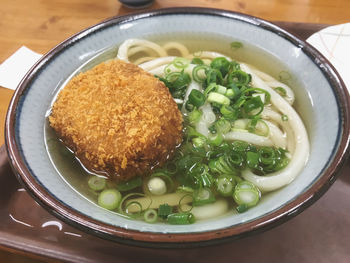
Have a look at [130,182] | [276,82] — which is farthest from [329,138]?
[130,182]

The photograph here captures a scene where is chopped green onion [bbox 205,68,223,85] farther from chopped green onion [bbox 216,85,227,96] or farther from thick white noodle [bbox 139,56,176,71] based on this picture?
thick white noodle [bbox 139,56,176,71]

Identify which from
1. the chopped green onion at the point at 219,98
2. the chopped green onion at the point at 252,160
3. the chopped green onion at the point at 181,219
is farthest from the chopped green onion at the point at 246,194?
the chopped green onion at the point at 219,98

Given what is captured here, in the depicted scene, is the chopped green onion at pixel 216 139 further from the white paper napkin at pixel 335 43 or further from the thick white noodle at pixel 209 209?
the white paper napkin at pixel 335 43

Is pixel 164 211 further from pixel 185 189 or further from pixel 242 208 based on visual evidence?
pixel 242 208

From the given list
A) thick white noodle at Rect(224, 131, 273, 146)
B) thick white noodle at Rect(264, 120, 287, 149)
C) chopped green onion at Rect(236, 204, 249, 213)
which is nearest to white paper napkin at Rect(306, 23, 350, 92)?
thick white noodle at Rect(264, 120, 287, 149)

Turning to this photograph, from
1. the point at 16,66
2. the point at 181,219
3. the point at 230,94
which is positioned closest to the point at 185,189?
the point at 181,219

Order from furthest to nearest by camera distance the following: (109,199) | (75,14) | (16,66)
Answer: (75,14), (16,66), (109,199)
